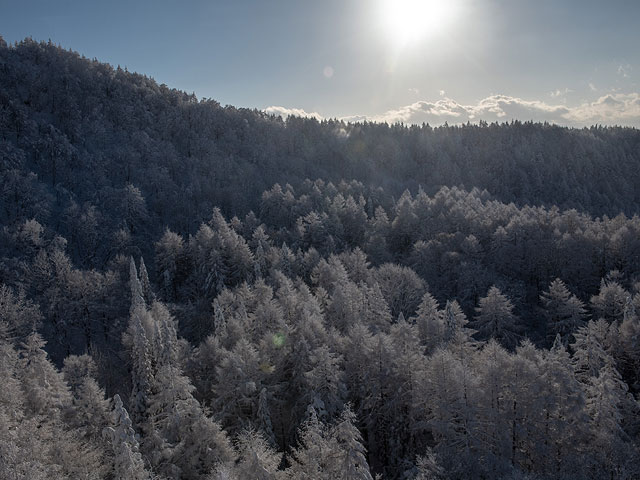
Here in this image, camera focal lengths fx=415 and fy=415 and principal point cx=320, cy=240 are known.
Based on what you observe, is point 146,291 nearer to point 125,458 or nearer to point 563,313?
point 125,458

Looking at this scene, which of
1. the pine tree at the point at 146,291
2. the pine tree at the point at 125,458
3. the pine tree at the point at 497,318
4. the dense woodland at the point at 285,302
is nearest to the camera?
the pine tree at the point at 125,458

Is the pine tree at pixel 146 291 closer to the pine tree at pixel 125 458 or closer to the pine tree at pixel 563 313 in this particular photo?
the pine tree at pixel 125 458

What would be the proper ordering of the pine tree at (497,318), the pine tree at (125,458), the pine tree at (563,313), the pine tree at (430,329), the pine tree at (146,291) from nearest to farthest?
the pine tree at (125,458), the pine tree at (430,329), the pine tree at (563,313), the pine tree at (497,318), the pine tree at (146,291)

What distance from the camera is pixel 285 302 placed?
52031 mm

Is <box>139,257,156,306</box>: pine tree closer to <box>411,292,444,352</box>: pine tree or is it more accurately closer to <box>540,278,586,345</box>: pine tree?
<box>411,292,444,352</box>: pine tree

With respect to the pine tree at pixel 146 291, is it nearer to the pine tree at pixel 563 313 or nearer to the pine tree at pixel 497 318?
the pine tree at pixel 497 318

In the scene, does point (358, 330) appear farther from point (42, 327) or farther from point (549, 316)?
point (42, 327)

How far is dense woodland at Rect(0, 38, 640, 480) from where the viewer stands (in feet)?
88.1

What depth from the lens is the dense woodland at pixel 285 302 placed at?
2684 centimetres

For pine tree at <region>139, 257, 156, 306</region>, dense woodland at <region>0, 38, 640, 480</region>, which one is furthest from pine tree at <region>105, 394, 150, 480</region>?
pine tree at <region>139, 257, 156, 306</region>

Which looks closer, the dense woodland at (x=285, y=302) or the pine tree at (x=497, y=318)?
the dense woodland at (x=285, y=302)

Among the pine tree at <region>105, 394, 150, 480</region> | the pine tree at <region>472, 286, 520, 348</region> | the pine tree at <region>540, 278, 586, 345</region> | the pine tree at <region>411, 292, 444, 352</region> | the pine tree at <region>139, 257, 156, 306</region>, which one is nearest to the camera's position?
the pine tree at <region>105, 394, 150, 480</region>

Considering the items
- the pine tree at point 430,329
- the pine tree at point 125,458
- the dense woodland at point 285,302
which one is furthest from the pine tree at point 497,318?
the pine tree at point 125,458

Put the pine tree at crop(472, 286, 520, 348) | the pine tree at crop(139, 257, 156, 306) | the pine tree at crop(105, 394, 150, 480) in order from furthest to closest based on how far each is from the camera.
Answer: the pine tree at crop(139, 257, 156, 306)
the pine tree at crop(472, 286, 520, 348)
the pine tree at crop(105, 394, 150, 480)
